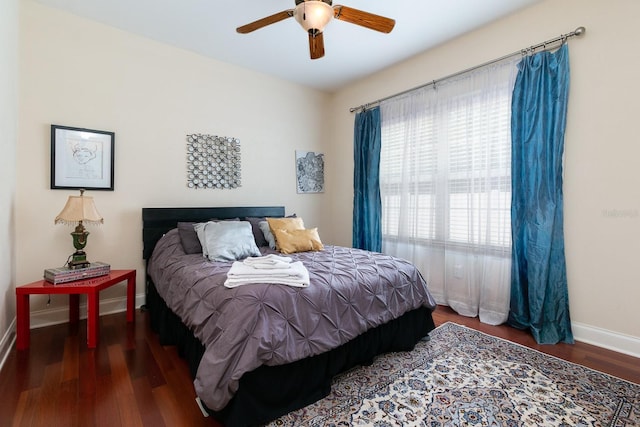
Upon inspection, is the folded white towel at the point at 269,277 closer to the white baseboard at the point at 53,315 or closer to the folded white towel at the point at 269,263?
the folded white towel at the point at 269,263

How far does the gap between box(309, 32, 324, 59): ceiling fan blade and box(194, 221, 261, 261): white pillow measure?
5.33 feet

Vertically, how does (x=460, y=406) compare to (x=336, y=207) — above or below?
below

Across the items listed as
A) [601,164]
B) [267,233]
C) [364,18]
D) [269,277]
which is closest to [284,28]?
[364,18]

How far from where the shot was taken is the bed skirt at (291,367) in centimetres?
141

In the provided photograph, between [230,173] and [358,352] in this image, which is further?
[230,173]

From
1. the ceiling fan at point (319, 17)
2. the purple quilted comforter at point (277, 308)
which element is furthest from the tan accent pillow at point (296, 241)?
the ceiling fan at point (319, 17)

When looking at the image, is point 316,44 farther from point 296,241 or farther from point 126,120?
point 126,120

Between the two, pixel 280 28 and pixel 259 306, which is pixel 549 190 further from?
pixel 280 28

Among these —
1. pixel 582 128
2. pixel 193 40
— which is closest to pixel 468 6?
pixel 582 128

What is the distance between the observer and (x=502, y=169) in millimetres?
2719

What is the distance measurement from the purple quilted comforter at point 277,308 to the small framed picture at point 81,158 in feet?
3.79

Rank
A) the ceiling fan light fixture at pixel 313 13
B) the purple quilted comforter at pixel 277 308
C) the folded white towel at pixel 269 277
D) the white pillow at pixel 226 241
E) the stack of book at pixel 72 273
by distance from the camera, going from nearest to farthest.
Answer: the purple quilted comforter at pixel 277 308 → the folded white towel at pixel 269 277 → the ceiling fan light fixture at pixel 313 13 → the stack of book at pixel 72 273 → the white pillow at pixel 226 241

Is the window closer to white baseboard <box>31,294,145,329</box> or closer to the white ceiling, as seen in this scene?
the white ceiling

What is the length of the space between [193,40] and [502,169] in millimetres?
3304
